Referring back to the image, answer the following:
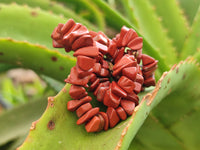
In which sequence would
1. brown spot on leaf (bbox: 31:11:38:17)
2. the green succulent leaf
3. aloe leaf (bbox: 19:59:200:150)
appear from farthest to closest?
brown spot on leaf (bbox: 31:11:38:17)
the green succulent leaf
aloe leaf (bbox: 19:59:200:150)

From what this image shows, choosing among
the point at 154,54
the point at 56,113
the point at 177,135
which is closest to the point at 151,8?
the point at 154,54

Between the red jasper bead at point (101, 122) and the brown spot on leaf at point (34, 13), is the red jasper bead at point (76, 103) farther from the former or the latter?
the brown spot on leaf at point (34, 13)

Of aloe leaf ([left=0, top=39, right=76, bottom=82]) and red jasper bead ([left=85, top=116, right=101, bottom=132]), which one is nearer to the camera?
red jasper bead ([left=85, top=116, right=101, bottom=132])

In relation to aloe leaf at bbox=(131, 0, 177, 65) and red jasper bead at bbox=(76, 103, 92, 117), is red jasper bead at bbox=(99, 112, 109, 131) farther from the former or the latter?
aloe leaf at bbox=(131, 0, 177, 65)

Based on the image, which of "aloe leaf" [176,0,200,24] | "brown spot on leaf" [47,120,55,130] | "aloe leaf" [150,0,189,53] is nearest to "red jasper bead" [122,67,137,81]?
"brown spot on leaf" [47,120,55,130]

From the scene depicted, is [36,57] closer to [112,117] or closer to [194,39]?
[112,117]

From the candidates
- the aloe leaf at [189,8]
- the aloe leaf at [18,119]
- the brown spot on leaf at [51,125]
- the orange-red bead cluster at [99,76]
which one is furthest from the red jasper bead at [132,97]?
the aloe leaf at [189,8]

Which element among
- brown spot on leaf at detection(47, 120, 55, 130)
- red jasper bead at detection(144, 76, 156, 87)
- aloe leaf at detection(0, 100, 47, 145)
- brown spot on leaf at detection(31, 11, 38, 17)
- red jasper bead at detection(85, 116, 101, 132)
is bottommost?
aloe leaf at detection(0, 100, 47, 145)
